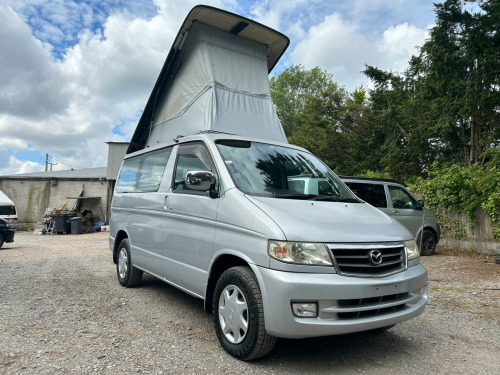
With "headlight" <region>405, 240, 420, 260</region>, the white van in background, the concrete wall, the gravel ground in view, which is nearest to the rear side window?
the gravel ground

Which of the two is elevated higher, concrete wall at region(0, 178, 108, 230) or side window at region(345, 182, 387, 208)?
side window at region(345, 182, 387, 208)

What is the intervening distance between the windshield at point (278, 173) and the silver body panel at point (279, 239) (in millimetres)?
121

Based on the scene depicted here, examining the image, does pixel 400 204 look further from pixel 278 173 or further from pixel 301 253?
pixel 301 253

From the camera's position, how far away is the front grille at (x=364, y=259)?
3.05m

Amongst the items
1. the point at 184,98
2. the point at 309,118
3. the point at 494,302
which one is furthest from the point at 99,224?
the point at 494,302

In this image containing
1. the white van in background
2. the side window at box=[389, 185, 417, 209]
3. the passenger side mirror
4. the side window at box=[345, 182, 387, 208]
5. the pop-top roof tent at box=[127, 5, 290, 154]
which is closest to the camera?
the passenger side mirror

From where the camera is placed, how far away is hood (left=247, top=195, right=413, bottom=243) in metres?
3.07

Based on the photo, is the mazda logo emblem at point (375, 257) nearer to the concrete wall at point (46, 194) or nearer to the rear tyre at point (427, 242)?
the rear tyre at point (427, 242)

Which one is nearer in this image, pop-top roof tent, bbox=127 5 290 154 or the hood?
the hood

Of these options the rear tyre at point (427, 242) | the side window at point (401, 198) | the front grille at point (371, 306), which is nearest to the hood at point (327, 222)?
the front grille at point (371, 306)

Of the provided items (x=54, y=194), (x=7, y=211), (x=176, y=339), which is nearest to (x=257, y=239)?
(x=176, y=339)

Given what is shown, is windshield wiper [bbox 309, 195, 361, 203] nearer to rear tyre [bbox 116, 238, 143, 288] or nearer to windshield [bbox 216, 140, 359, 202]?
windshield [bbox 216, 140, 359, 202]

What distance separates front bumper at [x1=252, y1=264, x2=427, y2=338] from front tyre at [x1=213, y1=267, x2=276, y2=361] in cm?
10

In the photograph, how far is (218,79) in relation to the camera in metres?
6.46
